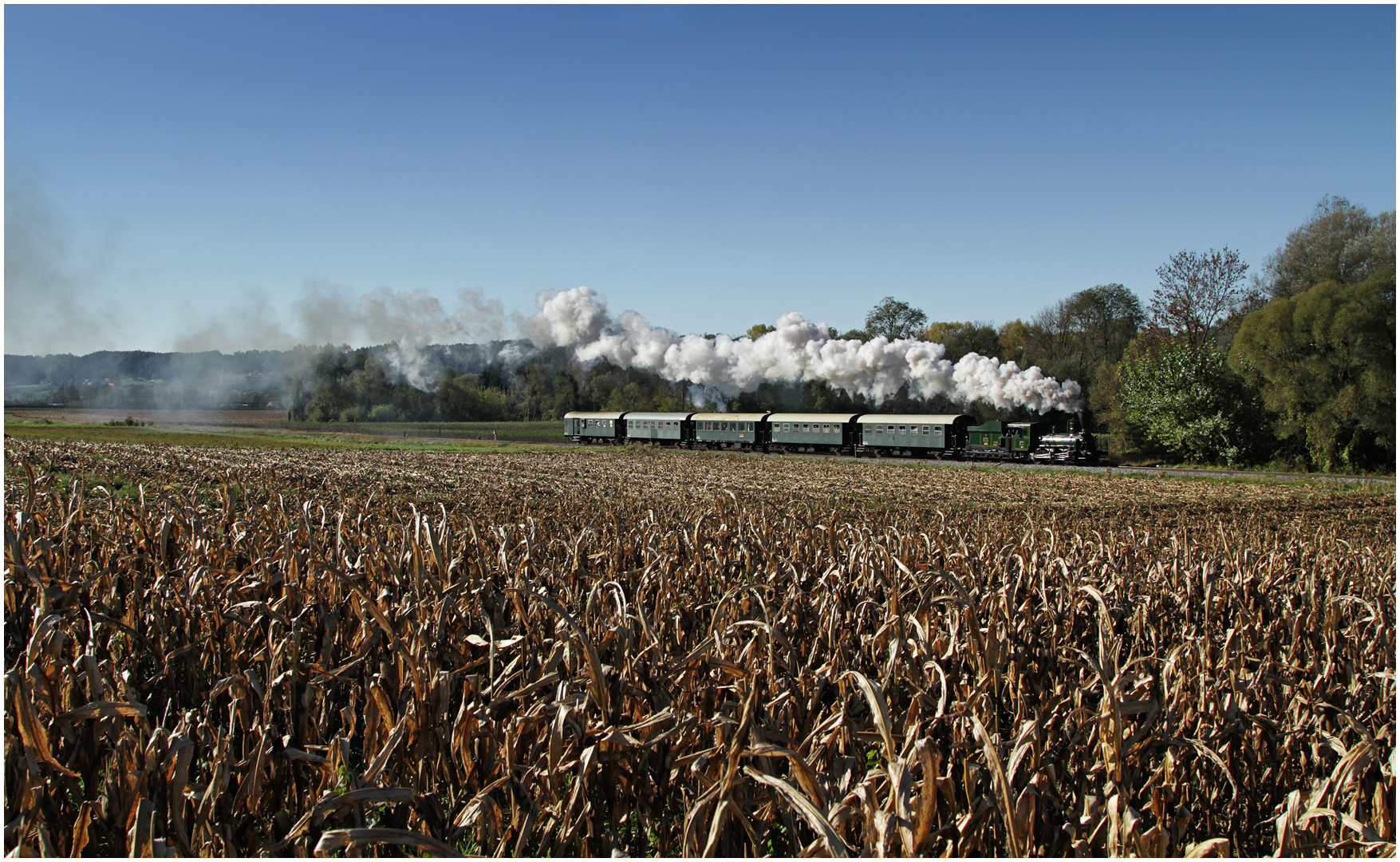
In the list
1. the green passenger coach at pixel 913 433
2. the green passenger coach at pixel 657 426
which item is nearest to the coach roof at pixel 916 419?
the green passenger coach at pixel 913 433

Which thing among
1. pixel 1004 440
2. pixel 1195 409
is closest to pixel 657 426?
pixel 1004 440

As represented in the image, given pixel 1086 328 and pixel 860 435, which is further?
pixel 1086 328

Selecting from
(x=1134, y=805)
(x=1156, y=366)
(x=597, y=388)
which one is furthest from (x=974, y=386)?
(x=1134, y=805)

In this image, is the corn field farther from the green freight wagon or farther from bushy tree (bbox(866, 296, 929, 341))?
bushy tree (bbox(866, 296, 929, 341))

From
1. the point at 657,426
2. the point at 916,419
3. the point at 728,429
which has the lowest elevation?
Answer: the point at 728,429

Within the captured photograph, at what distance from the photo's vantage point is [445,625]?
428cm

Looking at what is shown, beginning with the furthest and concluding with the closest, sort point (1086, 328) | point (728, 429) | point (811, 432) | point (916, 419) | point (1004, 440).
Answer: point (1086, 328)
point (728, 429)
point (811, 432)
point (916, 419)
point (1004, 440)

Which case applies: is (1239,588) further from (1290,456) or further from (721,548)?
(1290,456)

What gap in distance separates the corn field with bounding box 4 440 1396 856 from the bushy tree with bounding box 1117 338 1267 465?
1797 inches

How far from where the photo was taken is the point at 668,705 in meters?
3.11

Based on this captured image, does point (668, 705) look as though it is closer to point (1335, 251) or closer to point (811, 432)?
point (811, 432)

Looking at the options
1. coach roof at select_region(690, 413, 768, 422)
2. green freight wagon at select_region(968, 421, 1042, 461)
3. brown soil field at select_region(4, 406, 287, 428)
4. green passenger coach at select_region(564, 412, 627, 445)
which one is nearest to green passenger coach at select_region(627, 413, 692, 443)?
coach roof at select_region(690, 413, 768, 422)

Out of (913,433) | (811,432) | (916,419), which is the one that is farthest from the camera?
(811,432)

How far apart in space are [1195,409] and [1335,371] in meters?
6.95
